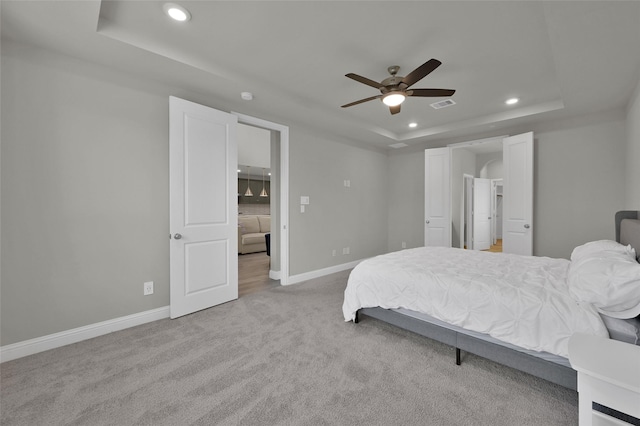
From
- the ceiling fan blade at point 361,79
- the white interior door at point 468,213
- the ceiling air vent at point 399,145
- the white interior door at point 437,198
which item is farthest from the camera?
the white interior door at point 468,213

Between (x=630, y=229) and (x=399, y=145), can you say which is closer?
(x=630, y=229)

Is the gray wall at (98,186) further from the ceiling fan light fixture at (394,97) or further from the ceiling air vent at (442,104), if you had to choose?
the ceiling fan light fixture at (394,97)

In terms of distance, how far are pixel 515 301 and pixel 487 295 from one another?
0.53 ft

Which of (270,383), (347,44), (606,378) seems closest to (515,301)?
(606,378)

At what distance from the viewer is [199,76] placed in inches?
111

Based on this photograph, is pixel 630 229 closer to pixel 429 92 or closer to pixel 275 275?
pixel 429 92

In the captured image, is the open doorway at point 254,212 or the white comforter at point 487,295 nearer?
the white comforter at point 487,295

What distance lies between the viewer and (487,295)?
1885 mm

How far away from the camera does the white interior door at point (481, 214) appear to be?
705cm

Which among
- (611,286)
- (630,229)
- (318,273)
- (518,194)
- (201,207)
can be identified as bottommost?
(318,273)

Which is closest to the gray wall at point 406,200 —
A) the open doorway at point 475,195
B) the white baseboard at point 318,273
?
the open doorway at point 475,195

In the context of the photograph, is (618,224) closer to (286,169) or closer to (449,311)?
(449,311)

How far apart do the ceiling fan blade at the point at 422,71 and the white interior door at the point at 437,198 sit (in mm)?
3111

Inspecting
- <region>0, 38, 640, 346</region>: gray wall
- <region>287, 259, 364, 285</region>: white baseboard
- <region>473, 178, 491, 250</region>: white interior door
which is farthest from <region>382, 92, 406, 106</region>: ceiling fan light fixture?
<region>473, 178, 491, 250</region>: white interior door
